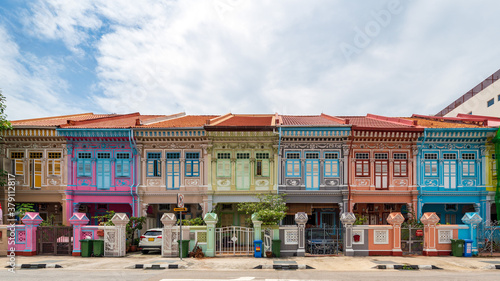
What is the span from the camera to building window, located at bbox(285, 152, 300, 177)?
20.9 meters

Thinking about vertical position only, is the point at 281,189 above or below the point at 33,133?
below

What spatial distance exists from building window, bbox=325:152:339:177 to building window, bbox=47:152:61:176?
16.7 meters

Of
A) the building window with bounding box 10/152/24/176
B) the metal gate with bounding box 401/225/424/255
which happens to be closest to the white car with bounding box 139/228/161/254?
the building window with bounding box 10/152/24/176

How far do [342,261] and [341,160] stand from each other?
7221mm

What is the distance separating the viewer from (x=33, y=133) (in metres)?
20.7

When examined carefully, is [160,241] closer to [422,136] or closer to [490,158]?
[422,136]

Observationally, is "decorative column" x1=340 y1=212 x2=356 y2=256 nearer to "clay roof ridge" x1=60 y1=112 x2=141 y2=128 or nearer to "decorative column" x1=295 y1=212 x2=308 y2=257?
"decorative column" x1=295 y1=212 x2=308 y2=257

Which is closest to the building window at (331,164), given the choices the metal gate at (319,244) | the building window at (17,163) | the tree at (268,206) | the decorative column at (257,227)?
the tree at (268,206)

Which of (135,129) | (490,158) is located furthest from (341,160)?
(135,129)

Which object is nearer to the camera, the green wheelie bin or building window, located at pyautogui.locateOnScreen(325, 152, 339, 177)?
the green wheelie bin

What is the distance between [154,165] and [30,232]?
725 cm

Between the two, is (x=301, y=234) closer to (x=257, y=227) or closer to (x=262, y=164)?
(x=257, y=227)

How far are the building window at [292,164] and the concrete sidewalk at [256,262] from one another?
6093 mm

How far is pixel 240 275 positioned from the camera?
12.4m
